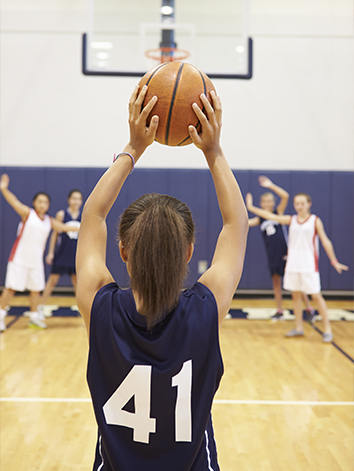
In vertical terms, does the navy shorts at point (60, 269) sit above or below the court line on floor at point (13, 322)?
above

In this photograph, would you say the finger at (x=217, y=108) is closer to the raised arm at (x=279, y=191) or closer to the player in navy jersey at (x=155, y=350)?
the player in navy jersey at (x=155, y=350)

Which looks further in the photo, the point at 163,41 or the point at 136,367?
the point at 163,41

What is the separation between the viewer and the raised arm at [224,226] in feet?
3.57

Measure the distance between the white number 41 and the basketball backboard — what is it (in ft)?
17.7

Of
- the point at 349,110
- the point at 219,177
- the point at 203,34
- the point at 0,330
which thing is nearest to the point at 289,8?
the point at 349,110

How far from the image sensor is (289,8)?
7.79m

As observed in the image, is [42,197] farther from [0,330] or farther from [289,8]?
[289,8]

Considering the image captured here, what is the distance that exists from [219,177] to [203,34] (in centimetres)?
548

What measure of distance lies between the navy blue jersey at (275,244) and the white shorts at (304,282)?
0.92m

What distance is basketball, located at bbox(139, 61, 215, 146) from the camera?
1.42 meters

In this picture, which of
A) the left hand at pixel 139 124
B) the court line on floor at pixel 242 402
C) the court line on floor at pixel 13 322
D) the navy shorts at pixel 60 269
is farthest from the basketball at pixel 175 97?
the navy shorts at pixel 60 269

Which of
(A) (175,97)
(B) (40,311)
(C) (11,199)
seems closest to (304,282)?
(B) (40,311)

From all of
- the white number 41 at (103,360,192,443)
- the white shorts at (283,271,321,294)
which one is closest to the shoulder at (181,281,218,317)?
the white number 41 at (103,360,192,443)

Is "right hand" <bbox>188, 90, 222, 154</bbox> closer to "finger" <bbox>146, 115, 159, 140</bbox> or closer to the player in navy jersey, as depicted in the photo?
"finger" <bbox>146, 115, 159, 140</bbox>
